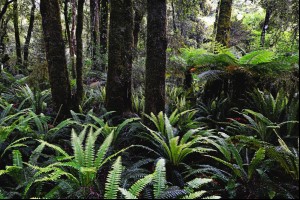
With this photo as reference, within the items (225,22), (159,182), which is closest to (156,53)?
(159,182)

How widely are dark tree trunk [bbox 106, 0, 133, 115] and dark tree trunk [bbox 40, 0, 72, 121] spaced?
103 cm

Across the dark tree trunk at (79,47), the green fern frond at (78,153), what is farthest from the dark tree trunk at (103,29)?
the green fern frond at (78,153)

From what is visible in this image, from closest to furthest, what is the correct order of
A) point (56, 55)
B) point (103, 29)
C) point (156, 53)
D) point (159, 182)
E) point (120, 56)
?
point (159, 182) → point (156, 53) → point (120, 56) → point (56, 55) → point (103, 29)

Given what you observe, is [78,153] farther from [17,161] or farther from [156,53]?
[156,53]

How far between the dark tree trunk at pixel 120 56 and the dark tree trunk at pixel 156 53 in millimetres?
776

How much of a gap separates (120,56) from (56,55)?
1.42 m

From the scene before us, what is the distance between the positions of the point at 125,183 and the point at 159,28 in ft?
9.01

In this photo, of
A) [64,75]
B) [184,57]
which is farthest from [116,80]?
[184,57]

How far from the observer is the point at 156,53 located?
480 centimetres

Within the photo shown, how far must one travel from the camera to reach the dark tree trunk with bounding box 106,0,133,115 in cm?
537

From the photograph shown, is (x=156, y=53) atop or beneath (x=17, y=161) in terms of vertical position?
atop

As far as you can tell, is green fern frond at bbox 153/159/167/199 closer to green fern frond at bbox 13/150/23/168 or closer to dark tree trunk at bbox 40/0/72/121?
green fern frond at bbox 13/150/23/168

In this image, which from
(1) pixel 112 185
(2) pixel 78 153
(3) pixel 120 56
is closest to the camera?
(1) pixel 112 185

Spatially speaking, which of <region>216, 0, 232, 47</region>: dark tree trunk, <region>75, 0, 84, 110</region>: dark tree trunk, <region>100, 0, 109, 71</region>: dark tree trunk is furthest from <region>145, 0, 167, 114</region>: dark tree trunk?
<region>100, 0, 109, 71</region>: dark tree trunk
